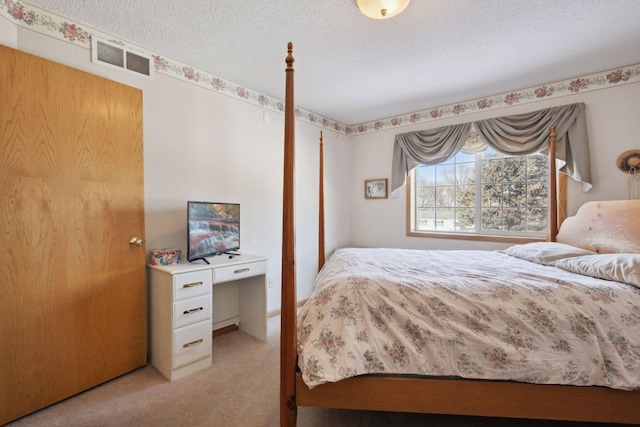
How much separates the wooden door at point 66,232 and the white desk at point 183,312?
127 mm

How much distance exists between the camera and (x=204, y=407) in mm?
1649

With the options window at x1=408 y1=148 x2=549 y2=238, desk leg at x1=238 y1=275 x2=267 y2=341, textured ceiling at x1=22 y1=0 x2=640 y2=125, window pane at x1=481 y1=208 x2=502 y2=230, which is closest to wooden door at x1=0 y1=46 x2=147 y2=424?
textured ceiling at x1=22 y1=0 x2=640 y2=125

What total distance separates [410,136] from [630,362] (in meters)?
2.90

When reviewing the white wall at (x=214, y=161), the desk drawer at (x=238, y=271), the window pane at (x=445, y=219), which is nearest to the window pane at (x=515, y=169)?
the window pane at (x=445, y=219)

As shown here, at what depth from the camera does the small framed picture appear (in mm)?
3879

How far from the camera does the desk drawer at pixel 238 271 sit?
2.17 meters

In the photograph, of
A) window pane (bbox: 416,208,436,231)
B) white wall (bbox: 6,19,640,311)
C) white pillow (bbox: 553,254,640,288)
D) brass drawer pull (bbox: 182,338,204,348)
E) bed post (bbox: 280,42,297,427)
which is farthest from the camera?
window pane (bbox: 416,208,436,231)

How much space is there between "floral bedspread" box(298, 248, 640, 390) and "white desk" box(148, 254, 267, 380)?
1.04m

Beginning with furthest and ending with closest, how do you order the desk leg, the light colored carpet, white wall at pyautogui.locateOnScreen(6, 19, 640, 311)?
the desk leg → white wall at pyautogui.locateOnScreen(6, 19, 640, 311) → the light colored carpet

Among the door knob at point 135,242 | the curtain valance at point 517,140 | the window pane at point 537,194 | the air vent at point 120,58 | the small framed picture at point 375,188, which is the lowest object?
the door knob at point 135,242

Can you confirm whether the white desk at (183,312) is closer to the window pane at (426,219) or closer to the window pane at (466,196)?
the window pane at (426,219)

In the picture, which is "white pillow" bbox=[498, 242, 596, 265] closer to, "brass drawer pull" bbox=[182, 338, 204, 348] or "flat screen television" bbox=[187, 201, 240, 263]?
"flat screen television" bbox=[187, 201, 240, 263]

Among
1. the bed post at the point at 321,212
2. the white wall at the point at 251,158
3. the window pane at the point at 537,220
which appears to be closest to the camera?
the white wall at the point at 251,158

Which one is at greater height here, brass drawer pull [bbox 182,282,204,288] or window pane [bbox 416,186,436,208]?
window pane [bbox 416,186,436,208]
